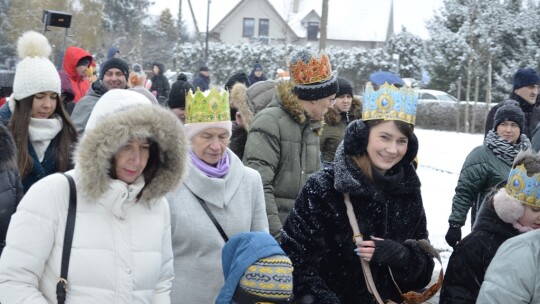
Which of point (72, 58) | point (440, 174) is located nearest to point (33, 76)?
point (72, 58)

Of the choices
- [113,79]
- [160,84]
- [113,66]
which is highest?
[113,66]

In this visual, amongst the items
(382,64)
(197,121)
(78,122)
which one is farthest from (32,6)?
(197,121)

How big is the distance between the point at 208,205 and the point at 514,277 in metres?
1.59

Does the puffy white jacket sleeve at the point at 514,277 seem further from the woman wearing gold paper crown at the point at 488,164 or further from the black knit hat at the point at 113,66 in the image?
the black knit hat at the point at 113,66

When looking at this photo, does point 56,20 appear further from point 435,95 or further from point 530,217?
point 435,95

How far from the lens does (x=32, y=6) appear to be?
35.5 m

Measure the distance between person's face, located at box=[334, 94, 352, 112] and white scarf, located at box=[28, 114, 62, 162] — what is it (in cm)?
315

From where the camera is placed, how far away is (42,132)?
18.0 ft

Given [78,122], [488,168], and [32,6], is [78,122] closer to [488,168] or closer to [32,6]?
[488,168]

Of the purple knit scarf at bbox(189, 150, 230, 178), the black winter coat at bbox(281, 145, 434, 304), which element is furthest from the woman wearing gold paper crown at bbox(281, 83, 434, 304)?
the purple knit scarf at bbox(189, 150, 230, 178)

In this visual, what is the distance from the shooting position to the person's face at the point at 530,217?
12.7 feet

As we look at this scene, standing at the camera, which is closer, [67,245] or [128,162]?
[67,245]

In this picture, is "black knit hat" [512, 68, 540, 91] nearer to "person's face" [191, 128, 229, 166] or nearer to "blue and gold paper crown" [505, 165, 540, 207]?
"blue and gold paper crown" [505, 165, 540, 207]

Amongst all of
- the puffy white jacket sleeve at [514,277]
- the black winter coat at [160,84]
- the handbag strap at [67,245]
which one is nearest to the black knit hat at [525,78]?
the puffy white jacket sleeve at [514,277]
